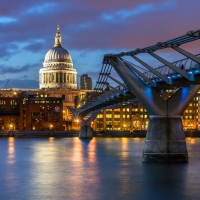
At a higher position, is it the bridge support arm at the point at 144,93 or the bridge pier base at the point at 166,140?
the bridge support arm at the point at 144,93

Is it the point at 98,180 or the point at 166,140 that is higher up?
the point at 166,140

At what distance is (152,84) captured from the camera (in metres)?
50.2

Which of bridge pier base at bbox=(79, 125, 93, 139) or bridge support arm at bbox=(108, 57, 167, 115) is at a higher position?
bridge support arm at bbox=(108, 57, 167, 115)

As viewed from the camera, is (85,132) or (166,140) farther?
(85,132)

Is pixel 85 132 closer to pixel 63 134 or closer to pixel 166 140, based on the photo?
pixel 63 134

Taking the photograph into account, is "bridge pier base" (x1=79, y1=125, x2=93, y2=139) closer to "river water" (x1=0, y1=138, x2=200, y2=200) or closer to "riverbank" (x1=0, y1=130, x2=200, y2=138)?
"riverbank" (x1=0, y1=130, x2=200, y2=138)

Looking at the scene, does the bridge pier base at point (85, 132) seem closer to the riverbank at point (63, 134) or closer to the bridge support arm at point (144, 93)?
the riverbank at point (63, 134)

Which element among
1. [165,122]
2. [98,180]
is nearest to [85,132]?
[165,122]

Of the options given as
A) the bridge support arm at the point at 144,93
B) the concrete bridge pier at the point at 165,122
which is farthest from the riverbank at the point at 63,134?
the concrete bridge pier at the point at 165,122

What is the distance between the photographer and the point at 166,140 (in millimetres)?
50344

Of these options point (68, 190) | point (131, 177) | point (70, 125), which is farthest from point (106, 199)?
point (70, 125)

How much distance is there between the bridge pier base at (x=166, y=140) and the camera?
5028 centimetres

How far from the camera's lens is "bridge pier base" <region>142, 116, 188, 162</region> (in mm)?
50281

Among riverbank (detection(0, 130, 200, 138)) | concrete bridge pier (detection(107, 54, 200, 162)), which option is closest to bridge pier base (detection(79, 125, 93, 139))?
riverbank (detection(0, 130, 200, 138))
